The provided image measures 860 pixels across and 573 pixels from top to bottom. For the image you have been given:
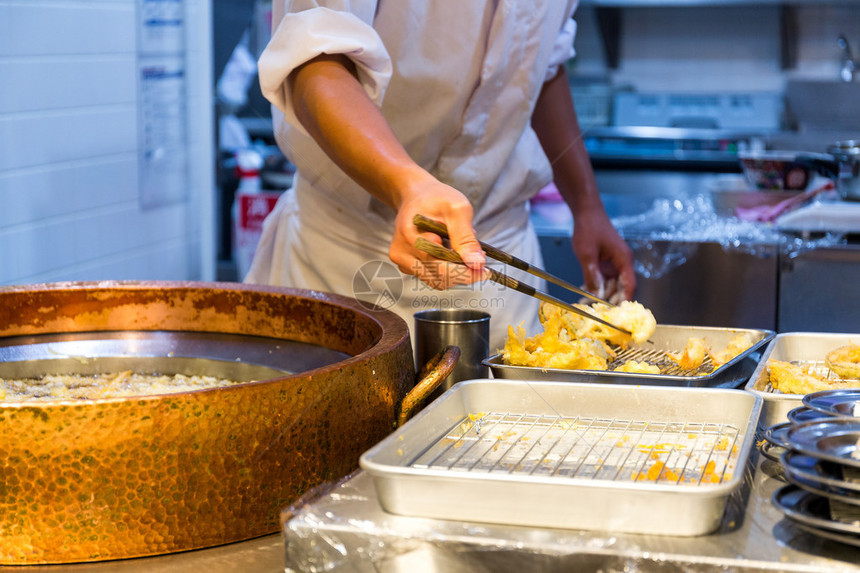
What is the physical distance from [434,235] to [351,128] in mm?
218

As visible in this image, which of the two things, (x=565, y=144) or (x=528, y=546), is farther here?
(x=565, y=144)

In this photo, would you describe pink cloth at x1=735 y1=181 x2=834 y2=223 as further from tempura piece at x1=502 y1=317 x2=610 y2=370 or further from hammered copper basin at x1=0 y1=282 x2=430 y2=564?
hammered copper basin at x1=0 y1=282 x2=430 y2=564

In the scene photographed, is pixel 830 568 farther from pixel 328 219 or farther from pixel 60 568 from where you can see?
pixel 328 219

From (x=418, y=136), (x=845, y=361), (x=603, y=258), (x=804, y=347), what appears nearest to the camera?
(x=845, y=361)

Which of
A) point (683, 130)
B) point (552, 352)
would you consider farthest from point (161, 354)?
point (683, 130)

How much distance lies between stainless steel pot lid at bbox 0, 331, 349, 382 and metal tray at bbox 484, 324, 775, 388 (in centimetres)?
21

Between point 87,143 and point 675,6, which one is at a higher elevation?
point 675,6

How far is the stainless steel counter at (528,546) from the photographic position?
65 cm

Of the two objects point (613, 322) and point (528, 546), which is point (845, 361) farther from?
point (528, 546)

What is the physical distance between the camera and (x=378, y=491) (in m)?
0.71

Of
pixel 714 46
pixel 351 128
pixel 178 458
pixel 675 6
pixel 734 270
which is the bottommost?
pixel 734 270

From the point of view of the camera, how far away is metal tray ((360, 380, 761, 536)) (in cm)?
67

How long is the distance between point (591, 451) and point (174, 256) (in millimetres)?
2729

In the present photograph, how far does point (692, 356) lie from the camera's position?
3.68 feet
